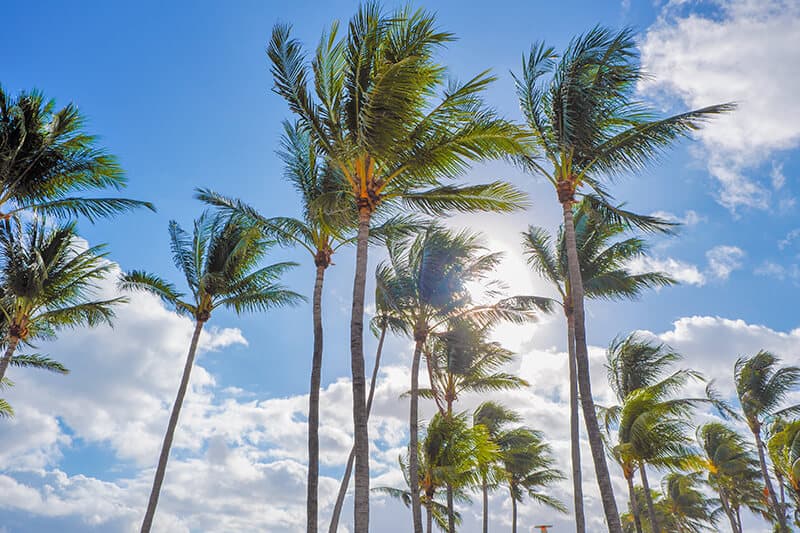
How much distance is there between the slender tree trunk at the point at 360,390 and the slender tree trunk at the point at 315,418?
3213mm

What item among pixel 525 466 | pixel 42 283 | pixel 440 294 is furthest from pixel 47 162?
pixel 525 466

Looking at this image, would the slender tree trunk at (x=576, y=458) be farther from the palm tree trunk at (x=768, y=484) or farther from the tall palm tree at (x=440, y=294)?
the palm tree trunk at (x=768, y=484)

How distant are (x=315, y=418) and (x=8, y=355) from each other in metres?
9.26

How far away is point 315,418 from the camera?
1278 cm

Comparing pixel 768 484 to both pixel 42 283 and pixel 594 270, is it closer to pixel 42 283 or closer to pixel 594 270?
pixel 594 270

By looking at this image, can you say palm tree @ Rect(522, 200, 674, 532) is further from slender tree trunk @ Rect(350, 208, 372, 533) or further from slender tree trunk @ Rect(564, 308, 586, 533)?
slender tree trunk @ Rect(350, 208, 372, 533)

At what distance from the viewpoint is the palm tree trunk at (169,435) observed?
14.3 metres

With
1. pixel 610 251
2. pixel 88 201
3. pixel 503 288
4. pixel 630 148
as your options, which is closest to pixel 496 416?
pixel 503 288

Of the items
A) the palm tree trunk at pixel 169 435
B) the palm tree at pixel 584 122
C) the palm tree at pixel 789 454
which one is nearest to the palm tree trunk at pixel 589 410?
the palm tree at pixel 584 122

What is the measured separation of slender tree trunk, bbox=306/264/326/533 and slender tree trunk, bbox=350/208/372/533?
10.5 ft

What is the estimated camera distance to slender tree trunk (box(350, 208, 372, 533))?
8.86 meters

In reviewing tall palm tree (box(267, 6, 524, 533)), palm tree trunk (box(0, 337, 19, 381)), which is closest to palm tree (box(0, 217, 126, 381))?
palm tree trunk (box(0, 337, 19, 381))

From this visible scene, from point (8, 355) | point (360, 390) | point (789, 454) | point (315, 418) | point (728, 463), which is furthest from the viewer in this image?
point (728, 463)

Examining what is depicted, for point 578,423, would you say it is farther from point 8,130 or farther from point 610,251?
point 8,130
